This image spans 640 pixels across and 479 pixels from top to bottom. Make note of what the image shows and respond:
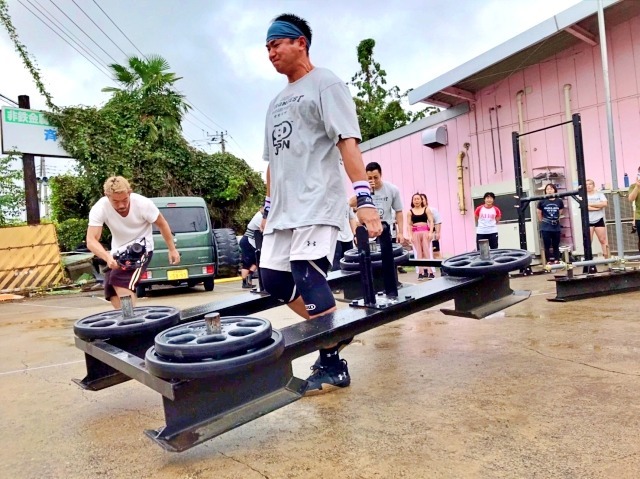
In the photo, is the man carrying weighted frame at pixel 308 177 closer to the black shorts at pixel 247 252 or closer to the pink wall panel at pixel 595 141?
the black shorts at pixel 247 252

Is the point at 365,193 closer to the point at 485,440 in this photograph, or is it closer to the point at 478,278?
the point at 478,278

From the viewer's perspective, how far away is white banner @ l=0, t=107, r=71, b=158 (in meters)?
13.1

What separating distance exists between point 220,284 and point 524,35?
8002mm

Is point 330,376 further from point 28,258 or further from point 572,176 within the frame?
point 28,258

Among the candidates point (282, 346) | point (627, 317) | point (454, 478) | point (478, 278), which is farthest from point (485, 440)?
point (627, 317)

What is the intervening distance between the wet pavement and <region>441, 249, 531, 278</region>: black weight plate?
55 cm

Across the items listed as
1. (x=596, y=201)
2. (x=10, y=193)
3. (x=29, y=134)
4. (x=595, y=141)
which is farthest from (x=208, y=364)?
(x=10, y=193)

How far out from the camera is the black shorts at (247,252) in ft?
29.9

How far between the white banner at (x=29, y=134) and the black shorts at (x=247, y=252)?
7.94 meters

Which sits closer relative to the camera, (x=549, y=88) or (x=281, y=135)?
(x=281, y=135)

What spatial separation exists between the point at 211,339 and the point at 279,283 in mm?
908

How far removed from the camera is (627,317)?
13.0 feet

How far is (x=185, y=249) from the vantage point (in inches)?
373

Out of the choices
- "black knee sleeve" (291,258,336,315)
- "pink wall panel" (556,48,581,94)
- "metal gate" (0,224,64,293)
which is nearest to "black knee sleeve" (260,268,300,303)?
"black knee sleeve" (291,258,336,315)
